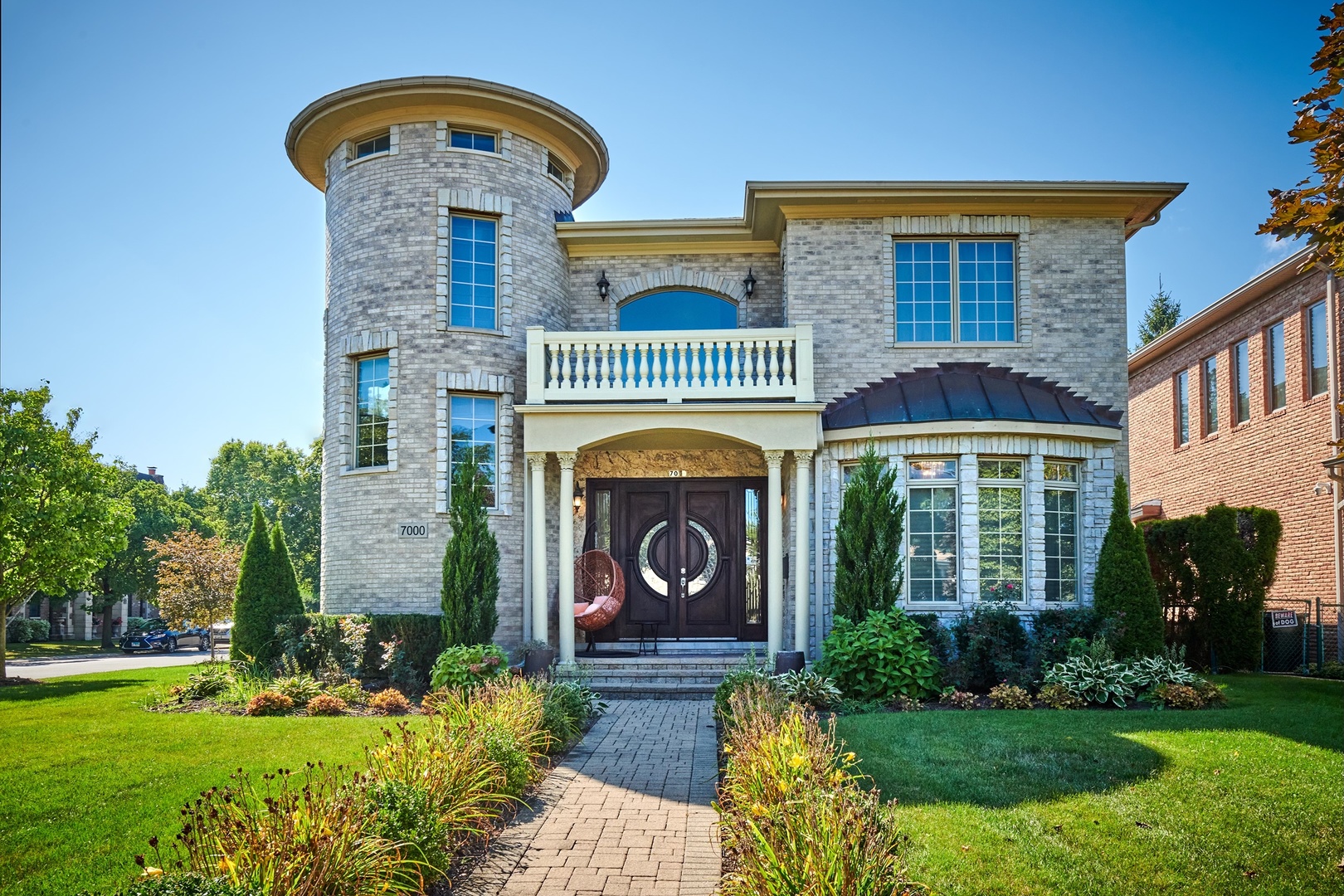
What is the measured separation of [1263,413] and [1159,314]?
23242 mm

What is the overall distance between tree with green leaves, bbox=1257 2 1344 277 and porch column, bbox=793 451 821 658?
332 inches

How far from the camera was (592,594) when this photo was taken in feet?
46.2

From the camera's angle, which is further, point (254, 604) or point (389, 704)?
point (254, 604)

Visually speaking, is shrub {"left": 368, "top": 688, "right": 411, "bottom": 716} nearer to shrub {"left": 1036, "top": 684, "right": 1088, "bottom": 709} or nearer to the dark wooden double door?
the dark wooden double door

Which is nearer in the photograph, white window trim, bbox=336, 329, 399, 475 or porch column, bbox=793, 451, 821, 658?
porch column, bbox=793, 451, 821, 658

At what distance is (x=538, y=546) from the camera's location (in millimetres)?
12977

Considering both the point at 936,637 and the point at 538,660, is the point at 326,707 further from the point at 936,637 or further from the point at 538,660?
the point at 936,637

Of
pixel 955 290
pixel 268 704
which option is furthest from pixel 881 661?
pixel 268 704

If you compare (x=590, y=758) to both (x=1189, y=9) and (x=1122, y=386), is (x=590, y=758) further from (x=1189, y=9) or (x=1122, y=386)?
(x=1189, y=9)

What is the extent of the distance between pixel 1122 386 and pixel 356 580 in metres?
11.2

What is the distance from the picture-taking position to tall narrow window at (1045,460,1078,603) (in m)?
12.9

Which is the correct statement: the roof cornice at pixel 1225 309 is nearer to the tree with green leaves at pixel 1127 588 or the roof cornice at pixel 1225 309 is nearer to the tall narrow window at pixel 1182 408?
the tall narrow window at pixel 1182 408

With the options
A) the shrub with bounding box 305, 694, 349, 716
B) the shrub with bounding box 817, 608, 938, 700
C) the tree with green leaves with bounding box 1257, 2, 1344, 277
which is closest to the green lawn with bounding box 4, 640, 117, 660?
the shrub with bounding box 305, 694, 349, 716

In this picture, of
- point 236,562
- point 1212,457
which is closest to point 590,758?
point 1212,457
